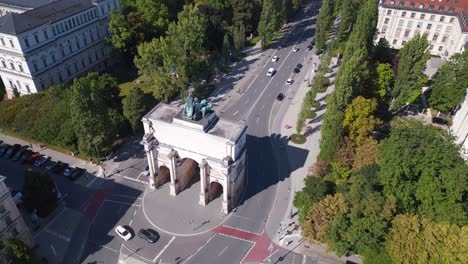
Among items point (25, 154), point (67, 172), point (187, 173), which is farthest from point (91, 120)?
point (25, 154)

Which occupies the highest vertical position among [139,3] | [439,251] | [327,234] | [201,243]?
[139,3]

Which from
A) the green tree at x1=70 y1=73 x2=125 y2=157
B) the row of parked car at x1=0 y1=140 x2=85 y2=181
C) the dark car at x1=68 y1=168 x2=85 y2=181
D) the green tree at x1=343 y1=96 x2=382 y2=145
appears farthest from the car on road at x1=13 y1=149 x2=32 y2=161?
the green tree at x1=343 y1=96 x2=382 y2=145

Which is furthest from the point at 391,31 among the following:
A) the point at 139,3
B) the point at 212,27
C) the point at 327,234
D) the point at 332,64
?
the point at 327,234

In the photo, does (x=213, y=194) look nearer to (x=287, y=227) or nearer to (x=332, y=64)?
(x=287, y=227)

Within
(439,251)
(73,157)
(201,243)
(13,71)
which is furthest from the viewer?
(13,71)

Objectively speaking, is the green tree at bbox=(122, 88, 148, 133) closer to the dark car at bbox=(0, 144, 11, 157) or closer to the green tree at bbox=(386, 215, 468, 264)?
the dark car at bbox=(0, 144, 11, 157)

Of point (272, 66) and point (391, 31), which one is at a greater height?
point (391, 31)

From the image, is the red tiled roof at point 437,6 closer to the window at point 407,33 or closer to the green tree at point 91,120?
the window at point 407,33
